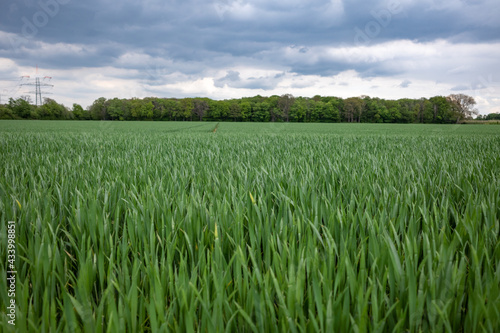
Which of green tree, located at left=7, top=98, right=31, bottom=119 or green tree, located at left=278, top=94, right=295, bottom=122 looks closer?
green tree, located at left=7, top=98, right=31, bottom=119

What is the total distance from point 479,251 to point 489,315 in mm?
442

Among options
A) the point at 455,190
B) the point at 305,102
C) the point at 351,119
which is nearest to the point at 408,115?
the point at 351,119

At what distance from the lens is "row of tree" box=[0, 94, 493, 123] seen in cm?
7669

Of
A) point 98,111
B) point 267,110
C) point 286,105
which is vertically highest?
point 286,105

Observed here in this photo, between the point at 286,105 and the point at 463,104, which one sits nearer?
the point at 463,104

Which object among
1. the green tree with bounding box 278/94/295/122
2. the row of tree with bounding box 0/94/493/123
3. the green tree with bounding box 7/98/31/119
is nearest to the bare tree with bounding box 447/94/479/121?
the row of tree with bounding box 0/94/493/123

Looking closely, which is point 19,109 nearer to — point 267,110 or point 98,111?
point 98,111

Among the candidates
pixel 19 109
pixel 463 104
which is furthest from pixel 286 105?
pixel 19 109

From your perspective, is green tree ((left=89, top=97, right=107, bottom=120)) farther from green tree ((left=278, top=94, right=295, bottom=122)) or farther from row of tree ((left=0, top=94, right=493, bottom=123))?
green tree ((left=278, top=94, right=295, bottom=122))

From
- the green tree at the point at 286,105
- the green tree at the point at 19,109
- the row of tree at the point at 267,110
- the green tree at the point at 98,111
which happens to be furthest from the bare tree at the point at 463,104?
the green tree at the point at 19,109

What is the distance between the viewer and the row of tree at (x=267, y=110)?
252ft

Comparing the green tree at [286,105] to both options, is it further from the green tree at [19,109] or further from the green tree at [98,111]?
the green tree at [19,109]

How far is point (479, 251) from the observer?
44.3 inches

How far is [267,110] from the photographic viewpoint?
330ft
